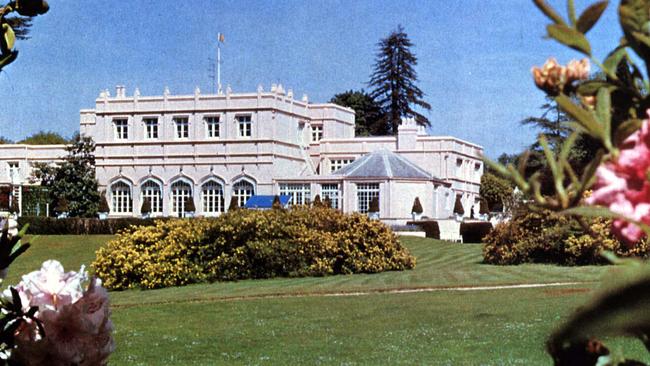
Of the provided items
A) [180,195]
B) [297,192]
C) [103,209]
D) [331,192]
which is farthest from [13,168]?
[331,192]

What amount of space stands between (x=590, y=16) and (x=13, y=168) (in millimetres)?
54223

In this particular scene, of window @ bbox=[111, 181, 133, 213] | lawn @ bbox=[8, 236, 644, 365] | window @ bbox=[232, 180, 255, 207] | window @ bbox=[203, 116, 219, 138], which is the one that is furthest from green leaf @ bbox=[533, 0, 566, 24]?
window @ bbox=[111, 181, 133, 213]

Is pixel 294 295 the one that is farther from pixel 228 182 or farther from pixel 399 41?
pixel 399 41

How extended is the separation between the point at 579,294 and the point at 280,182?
1298 inches

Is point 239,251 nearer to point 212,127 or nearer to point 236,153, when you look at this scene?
point 236,153

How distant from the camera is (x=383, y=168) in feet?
142

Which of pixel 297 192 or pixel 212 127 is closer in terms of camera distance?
pixel 297 192

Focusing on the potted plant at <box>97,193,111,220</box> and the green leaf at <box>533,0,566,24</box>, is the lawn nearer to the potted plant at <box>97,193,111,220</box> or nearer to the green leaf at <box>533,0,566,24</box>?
the green leaf at <box>533,0,566,24</box>

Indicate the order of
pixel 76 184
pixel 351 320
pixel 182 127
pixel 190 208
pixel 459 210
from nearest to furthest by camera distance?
pixel 351 320 < pixel 190 208 < pixel 459 210 < pixel 76 184 < pixel 182 127

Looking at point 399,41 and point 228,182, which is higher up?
point 399,41

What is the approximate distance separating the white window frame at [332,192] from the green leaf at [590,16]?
41.9 m

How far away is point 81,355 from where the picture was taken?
1393mm

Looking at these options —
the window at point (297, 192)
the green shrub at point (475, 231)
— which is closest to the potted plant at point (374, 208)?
the window at point (297, 192)

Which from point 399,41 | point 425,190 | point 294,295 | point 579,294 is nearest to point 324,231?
point 294,295
